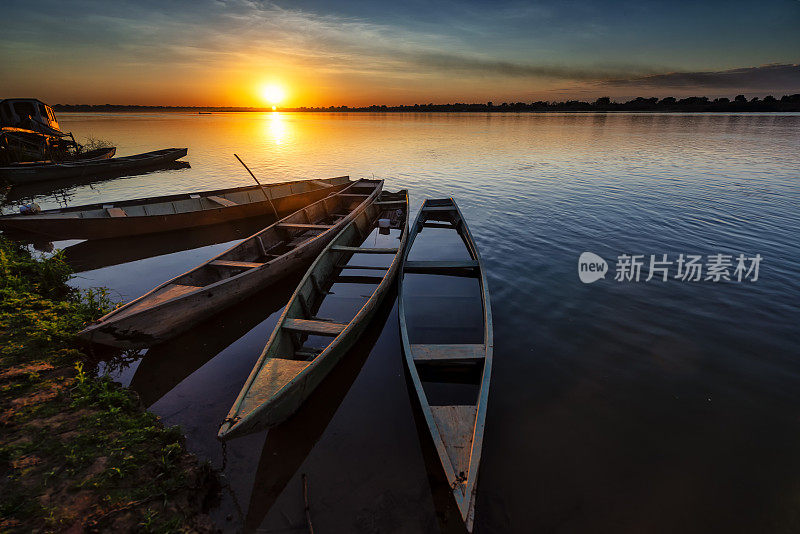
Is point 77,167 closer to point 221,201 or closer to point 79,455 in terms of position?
point 221,201

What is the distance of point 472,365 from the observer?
6973mm

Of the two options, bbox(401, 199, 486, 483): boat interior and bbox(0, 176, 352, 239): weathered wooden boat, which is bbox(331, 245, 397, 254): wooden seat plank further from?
bbox(0, 176, 352, 239): weathered wooden boat

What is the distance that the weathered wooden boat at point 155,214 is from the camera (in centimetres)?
1216

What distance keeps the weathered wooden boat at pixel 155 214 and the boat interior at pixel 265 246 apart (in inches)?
87.3

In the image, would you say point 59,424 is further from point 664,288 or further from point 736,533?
point 664,288

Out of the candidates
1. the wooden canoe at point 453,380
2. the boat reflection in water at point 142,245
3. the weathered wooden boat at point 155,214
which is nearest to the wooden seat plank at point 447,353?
the wooden canoe at point 453,380

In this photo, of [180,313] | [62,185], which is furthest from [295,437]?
[62,185]

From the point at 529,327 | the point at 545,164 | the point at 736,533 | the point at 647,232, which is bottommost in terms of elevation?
the point at 736,533

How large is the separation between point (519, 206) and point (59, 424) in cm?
1881

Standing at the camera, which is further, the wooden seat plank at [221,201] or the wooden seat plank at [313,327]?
the wooden seat plank at [221,201]

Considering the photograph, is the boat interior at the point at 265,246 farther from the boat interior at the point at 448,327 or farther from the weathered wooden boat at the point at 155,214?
the boat interior at the point at 448,327

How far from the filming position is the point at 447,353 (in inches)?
244

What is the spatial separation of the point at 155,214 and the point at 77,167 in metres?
19.5

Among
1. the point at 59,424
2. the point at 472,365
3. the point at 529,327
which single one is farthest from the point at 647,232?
the point at 59,424
